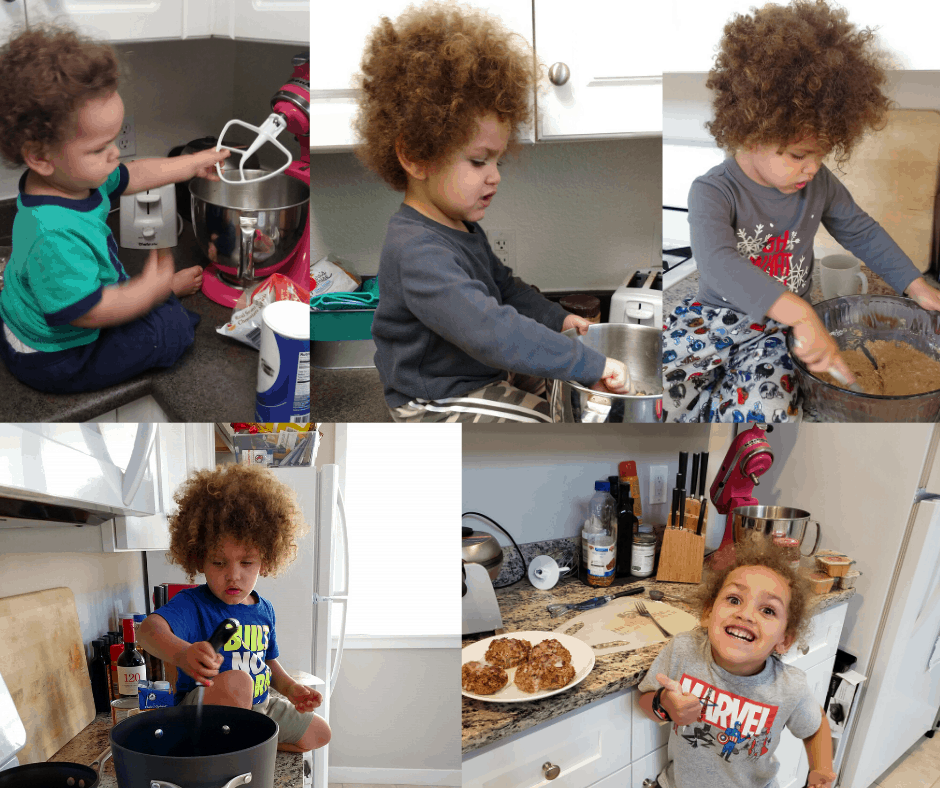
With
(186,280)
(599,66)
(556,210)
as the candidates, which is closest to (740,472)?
(556,210)

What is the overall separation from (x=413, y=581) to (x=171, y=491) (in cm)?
37

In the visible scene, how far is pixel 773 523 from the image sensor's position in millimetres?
1173

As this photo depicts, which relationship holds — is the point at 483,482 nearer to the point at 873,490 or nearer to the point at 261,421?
the point at 261,421

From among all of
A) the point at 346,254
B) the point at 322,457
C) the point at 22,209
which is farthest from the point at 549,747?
the point at 22,209

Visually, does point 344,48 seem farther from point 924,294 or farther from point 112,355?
point 924,294

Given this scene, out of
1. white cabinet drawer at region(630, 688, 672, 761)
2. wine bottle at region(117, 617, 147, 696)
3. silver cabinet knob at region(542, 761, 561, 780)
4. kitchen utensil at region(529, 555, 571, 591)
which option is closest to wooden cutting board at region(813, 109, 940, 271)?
kitchen utensil at region(529, 555, 571, 591)

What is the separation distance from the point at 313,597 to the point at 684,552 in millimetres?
549

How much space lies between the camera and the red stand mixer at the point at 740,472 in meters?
1.17

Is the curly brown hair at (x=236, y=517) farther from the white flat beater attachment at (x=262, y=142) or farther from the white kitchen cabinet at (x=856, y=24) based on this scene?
the white kitchen cabinet at (x=856, y=24)

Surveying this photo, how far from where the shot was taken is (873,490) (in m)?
→ 1.19

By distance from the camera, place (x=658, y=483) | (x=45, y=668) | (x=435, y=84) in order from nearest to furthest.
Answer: (x=435, y=84)
(x=45, y=668)
(x=658, y=483)

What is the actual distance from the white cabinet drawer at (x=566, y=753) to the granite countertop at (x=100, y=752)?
237 millimetres

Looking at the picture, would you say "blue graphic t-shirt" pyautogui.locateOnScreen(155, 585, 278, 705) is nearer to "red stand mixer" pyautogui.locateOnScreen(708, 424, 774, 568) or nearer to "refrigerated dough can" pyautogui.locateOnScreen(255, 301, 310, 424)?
"refrigerated dough can" pyautogui.locateOnScreen(255, 301, 310, 424)

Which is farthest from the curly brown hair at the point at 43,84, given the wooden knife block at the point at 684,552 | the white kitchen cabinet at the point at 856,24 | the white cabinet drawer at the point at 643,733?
the white cabinet drawer at the point at 643,733
